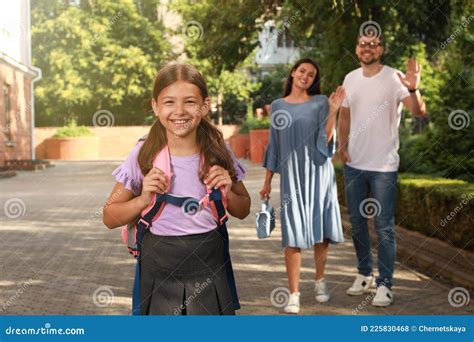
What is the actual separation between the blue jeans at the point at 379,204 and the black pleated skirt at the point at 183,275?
296cm

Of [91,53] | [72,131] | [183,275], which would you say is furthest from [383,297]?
[72,131]

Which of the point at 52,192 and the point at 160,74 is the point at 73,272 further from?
the point at 52,192

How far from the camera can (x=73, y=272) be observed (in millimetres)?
7375

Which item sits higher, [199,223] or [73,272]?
[199,223]

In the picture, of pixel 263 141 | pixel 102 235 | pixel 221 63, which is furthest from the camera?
pixel 263 141

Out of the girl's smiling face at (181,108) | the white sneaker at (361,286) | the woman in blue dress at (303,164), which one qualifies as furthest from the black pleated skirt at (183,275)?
the white sneaker at (361,286)

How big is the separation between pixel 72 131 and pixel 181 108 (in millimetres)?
32264

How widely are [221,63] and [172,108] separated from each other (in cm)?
1120

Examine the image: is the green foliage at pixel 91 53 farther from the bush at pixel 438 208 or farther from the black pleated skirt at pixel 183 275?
the black pleated skirt at pixel 183 275

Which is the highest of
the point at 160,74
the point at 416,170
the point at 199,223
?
the point at 160,74

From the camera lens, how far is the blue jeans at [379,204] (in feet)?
18.5

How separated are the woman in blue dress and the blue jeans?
0.13 m

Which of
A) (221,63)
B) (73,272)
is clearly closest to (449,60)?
(221,63)

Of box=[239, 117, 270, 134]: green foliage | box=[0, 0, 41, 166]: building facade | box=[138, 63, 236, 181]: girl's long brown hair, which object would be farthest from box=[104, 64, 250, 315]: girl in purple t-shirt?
box=[239, 117, 270, 134]: green foliage
